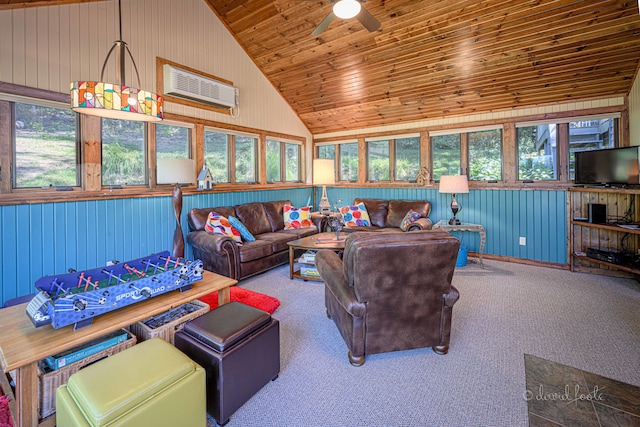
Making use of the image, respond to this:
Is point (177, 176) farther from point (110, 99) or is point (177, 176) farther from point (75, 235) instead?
point (110, 99)

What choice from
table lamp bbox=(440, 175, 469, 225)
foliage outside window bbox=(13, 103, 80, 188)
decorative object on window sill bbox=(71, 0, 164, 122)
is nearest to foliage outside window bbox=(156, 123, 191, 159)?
foliage outside window bbox=(13, 103, 80, 188)

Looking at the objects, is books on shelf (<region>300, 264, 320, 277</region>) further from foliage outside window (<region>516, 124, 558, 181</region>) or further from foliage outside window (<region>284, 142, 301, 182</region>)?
foliage outside window (<region>516, 124, 558, 181</region>)

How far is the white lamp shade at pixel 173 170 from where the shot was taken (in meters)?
3.53

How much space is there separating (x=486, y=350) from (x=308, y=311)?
1559mm

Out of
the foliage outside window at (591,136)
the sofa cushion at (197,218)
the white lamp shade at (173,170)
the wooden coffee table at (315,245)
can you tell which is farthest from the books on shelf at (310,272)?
the foliage outside window at (591,136)

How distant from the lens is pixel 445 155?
5.36m

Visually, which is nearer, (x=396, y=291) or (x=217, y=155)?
(x=396, y=291)

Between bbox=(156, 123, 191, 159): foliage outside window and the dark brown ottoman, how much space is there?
3.01 m

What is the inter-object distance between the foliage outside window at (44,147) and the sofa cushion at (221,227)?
1.47 m

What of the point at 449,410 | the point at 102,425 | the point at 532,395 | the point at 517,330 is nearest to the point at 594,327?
the point at 517,330

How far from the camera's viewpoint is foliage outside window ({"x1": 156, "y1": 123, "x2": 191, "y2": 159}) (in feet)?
13.3

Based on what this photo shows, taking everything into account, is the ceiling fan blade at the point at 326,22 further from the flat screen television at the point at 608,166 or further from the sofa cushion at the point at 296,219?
the flat screen television at the point at 608,166

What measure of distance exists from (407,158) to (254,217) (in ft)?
10.1

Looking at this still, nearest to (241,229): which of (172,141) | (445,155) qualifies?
(172,141)
